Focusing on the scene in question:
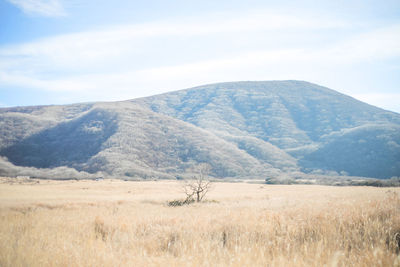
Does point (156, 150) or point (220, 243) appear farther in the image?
point (156, 150)

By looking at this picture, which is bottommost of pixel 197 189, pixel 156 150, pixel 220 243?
pixel 197 189

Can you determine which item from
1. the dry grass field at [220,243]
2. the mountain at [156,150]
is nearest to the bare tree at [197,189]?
the dry grass field at [220,243]

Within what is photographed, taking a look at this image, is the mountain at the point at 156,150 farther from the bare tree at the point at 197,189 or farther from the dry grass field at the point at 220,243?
the dry grass field at the point at 220,243

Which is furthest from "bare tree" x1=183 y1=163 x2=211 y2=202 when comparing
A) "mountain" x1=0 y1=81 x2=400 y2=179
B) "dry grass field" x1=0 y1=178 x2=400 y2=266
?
"mountain" x1=0 y1=81 x2=400 y2=179

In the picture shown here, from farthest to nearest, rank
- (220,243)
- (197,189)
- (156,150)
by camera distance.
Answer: (156,150), (197,189), (220,243)

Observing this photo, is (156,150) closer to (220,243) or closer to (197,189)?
(197,189)

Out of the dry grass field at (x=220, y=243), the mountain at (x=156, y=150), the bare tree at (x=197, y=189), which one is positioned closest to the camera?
the dry grass field at (x=220, y=243)

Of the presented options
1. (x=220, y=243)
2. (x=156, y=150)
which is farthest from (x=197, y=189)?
(x=156, y=150)

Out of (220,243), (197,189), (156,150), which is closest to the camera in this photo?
(220,243)

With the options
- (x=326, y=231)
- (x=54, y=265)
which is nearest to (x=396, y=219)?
(x=326, y=231)

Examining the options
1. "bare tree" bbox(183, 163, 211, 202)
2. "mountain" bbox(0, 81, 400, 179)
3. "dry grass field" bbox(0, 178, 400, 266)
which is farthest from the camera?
"mountain" bbox(0, 81, 400, 179)

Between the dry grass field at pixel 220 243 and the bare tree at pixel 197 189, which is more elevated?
the dry grass field at pixel 220 243

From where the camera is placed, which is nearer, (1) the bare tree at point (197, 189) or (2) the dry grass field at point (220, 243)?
(2) the dry grass field at point (220, 243)

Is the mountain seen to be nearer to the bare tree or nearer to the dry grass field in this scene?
the bare tree
